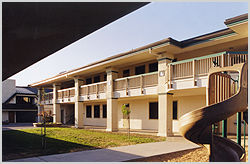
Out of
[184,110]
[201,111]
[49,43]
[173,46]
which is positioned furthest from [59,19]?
[184,110]

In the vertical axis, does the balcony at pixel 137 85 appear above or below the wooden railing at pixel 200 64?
below

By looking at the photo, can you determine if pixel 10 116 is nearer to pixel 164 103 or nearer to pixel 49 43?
pixel 164 103

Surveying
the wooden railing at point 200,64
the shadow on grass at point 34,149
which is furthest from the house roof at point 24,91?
the wooden railing at point 200,64

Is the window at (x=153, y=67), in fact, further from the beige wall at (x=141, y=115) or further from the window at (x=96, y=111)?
the window at (x=96, y=111)

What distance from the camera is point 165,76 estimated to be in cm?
1519

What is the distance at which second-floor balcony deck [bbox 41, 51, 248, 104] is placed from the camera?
471 inches

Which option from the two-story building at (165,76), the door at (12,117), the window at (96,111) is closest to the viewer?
the two-story building at (165,76)

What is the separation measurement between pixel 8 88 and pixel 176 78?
132ft

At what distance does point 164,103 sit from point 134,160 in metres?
7.73

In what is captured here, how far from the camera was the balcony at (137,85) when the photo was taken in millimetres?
16375

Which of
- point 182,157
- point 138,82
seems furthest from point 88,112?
point 182,157

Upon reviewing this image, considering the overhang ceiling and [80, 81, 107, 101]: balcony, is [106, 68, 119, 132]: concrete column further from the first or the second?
the overhang ceiling

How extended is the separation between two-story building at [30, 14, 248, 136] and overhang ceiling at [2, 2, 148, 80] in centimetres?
643

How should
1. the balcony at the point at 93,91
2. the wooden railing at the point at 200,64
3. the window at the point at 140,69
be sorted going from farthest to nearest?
the balcony at the point at 93,91, the window at the point at 140,69, the wooden railing at the point at 200,64
